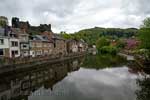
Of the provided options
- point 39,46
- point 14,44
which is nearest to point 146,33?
point 14,44

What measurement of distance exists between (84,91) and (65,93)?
6.87 feet

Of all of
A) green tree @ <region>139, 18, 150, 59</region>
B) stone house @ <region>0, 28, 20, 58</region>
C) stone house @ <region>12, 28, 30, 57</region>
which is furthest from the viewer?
stone house @ <region>12, 28, 30, 57</region>

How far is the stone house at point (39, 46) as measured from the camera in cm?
5209

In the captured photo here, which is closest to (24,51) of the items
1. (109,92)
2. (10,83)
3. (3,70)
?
(3,70)

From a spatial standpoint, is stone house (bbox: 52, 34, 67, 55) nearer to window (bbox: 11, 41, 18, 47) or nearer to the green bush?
window (bbox: 11, 41, 18, 47)

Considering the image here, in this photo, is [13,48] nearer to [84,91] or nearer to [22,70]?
[22,70]

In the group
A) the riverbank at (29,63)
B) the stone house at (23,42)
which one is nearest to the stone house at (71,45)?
the riverbank at (29,63)

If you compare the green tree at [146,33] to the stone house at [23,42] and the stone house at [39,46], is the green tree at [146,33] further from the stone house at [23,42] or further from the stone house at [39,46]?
the stone house at [23,42]

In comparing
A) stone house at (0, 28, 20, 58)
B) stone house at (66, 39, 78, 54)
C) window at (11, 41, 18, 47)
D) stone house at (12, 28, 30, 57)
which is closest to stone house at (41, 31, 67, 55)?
stone house at (66, 39, 78, 54)

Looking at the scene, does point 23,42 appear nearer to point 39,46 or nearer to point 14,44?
point 14,44

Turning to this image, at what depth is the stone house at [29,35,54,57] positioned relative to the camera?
52.1m

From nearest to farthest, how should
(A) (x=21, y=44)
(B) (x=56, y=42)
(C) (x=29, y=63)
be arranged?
(C) (x=29, y=63) → (A) (x=21, y=44) → (B) (x=56, y=42)

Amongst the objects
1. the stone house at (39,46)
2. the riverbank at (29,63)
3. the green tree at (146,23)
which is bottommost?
the riverbank at (29,63)

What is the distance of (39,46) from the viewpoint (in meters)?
55.9
